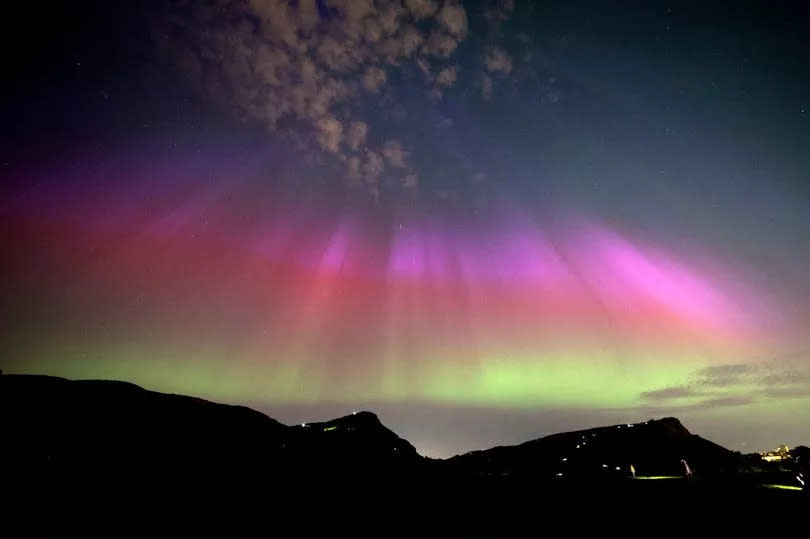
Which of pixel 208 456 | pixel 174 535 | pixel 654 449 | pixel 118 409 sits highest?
pixel 654 449

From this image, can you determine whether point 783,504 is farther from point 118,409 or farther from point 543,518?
point 118,409

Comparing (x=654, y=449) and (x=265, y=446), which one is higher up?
(x=654, y=449)

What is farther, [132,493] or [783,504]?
[783,504]

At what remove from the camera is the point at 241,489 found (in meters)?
14.7

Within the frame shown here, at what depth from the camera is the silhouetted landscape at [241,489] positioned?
12016 millimetres

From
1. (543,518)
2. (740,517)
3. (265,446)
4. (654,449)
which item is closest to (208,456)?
(265,446)

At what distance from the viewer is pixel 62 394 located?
16.6m

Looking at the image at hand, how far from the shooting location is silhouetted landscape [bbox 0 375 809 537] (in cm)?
1202

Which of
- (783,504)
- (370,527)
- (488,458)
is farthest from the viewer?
(488,458)

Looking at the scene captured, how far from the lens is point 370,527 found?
14.3m

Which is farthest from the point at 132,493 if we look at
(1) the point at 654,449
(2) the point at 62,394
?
(1) the point at 654,449

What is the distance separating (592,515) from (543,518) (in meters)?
2.87

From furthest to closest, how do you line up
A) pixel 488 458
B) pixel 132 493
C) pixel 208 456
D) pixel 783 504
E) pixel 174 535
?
pixel 488 458 → pixel 783 504 → pixel 208 456 → pixel 132 493 → pixel 174 535

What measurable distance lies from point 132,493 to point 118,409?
21.0 feet
